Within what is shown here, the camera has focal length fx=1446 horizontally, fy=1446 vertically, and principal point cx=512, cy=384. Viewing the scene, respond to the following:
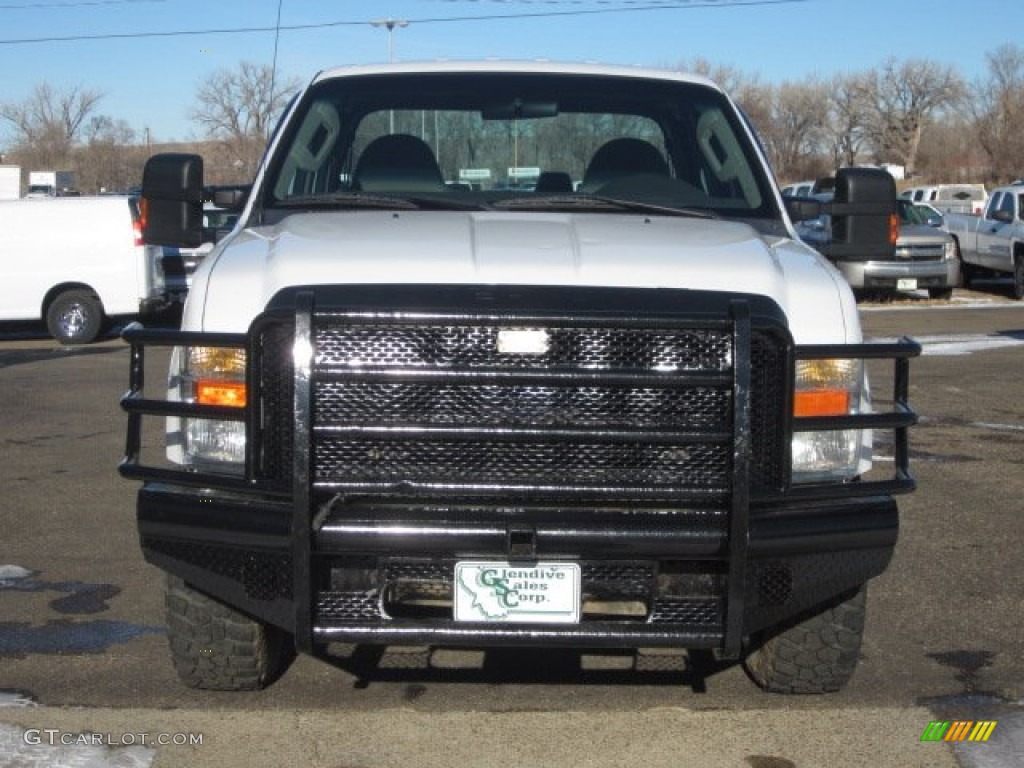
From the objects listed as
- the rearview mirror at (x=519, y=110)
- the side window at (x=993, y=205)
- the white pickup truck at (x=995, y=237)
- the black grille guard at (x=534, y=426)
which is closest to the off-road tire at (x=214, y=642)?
the black grille guard at (x=534, y=426)

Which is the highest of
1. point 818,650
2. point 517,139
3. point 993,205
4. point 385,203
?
point 517,139

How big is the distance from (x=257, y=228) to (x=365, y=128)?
1.02m

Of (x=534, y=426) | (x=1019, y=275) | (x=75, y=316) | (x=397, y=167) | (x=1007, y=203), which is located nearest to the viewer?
(x=534, y=426)

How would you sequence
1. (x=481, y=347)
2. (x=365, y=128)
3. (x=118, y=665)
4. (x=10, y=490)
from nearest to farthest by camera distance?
(x=481, y=347), (x=118, y=665), (x=365, y=128), (x=10, y=490)

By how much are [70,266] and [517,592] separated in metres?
15.3

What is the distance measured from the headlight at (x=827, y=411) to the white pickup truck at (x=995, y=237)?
20.1 m

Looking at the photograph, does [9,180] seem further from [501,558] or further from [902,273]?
[501,558]

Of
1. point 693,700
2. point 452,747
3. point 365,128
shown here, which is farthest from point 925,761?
point 365,128

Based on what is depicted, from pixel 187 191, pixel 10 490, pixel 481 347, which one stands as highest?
pixel 187 191

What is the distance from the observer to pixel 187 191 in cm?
552

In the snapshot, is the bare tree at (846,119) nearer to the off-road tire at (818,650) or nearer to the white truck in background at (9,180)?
the white truck in background at (9,180)

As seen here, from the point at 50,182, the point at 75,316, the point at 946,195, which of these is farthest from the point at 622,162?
the point at 50,182

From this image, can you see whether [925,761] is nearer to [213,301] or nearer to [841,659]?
[841,659]

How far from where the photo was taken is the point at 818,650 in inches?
185
